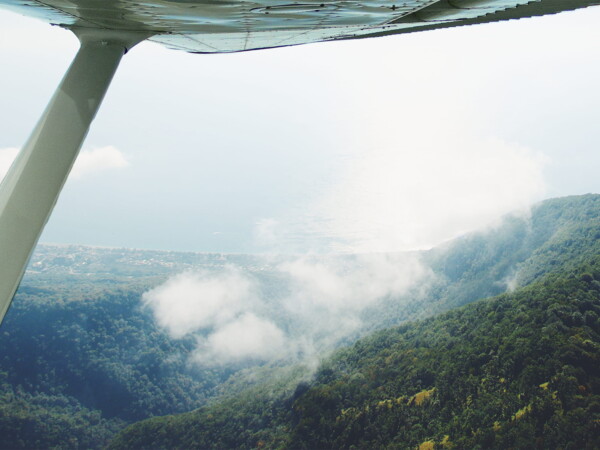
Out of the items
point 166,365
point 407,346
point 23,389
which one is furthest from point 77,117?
point 166,365

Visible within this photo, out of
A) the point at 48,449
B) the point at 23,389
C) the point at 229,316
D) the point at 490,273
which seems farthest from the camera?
the point at 229,316

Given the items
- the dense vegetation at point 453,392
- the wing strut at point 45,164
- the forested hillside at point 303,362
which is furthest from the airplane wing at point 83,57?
the forested hillside at point 303,362

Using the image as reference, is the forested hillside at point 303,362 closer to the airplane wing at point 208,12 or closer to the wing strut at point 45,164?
the airplane wing at point 208,12

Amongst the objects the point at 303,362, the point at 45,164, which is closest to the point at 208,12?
the point at 45,164

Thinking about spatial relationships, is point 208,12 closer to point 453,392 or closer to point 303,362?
point 453,392

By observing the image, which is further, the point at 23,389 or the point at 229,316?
the point at 229,316

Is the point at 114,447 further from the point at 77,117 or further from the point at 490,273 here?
the point at 490,273

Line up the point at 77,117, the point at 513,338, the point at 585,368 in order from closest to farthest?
the point at 77,117
the point at 585,368
the point at 513,338
